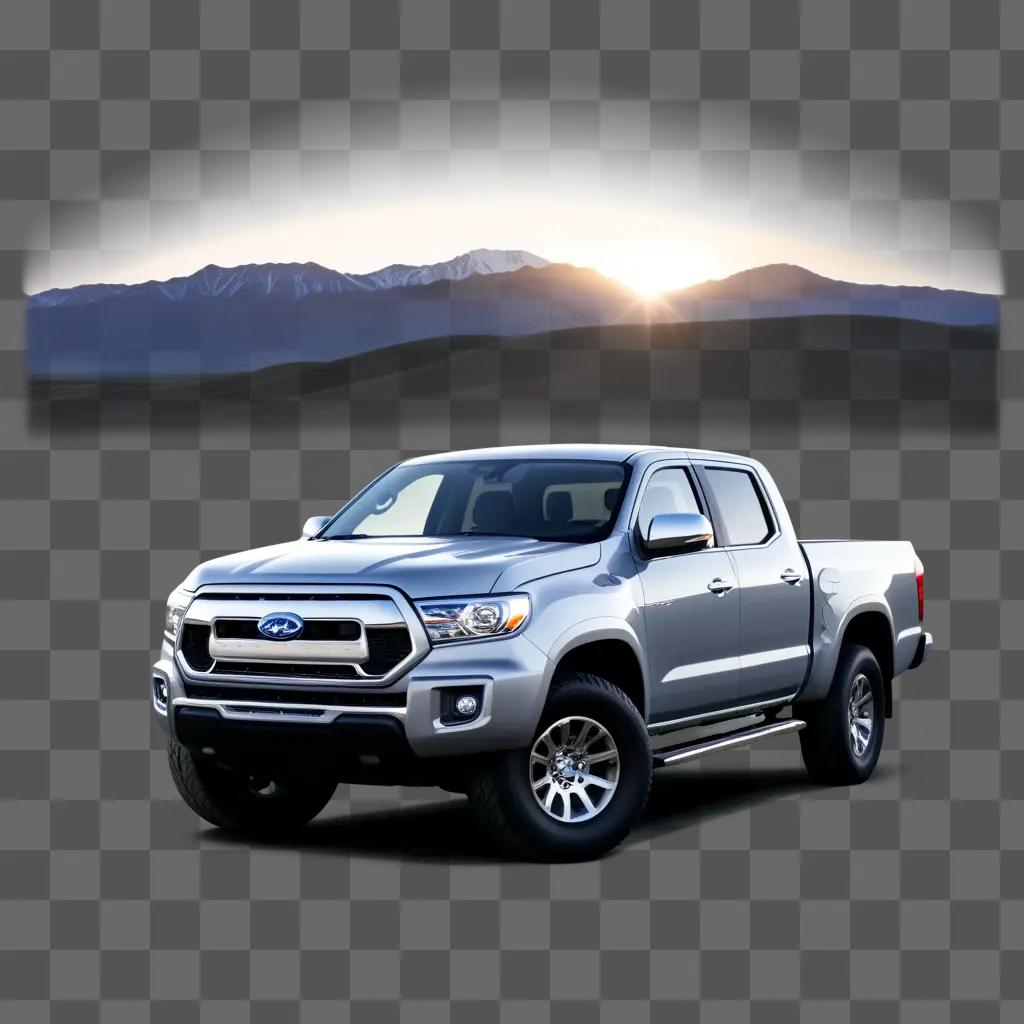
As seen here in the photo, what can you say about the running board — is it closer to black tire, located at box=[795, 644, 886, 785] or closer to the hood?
black tire, located at box=[795, 644, 886, 785]

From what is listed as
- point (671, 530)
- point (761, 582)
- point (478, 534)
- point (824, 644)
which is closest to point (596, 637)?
point (671, 530)

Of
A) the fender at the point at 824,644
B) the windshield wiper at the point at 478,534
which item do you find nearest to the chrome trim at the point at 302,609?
Answer: the windshield wiper at the point at 478,534

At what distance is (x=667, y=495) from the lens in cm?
1130

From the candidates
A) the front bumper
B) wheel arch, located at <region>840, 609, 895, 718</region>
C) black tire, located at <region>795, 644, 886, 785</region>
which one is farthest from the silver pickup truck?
wheel arch, located at <region>840, 609, 895, 718</region>

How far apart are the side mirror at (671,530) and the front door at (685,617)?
8 cm

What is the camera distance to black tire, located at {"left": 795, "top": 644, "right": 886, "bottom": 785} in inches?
502

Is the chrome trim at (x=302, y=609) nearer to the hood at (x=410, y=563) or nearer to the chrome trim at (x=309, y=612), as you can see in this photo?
the chrome trim at (x=309, y=612)

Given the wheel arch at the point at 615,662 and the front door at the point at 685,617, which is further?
the front door at the point at 685,617

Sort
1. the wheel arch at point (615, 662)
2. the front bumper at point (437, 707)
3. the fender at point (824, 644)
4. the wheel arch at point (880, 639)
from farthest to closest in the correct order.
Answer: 1. the wheel arch at point (880, 639)
2. the fender at point (824, 644)
3. the wheel arch at point (615, 662)
4. the front bumper at point (437, 707)

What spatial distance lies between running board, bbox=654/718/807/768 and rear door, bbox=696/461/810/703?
228 mm

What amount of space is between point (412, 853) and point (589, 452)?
2832mm

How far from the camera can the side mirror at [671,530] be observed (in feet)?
34.2

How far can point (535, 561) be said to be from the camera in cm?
973

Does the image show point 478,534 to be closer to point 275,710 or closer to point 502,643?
point 502,643
